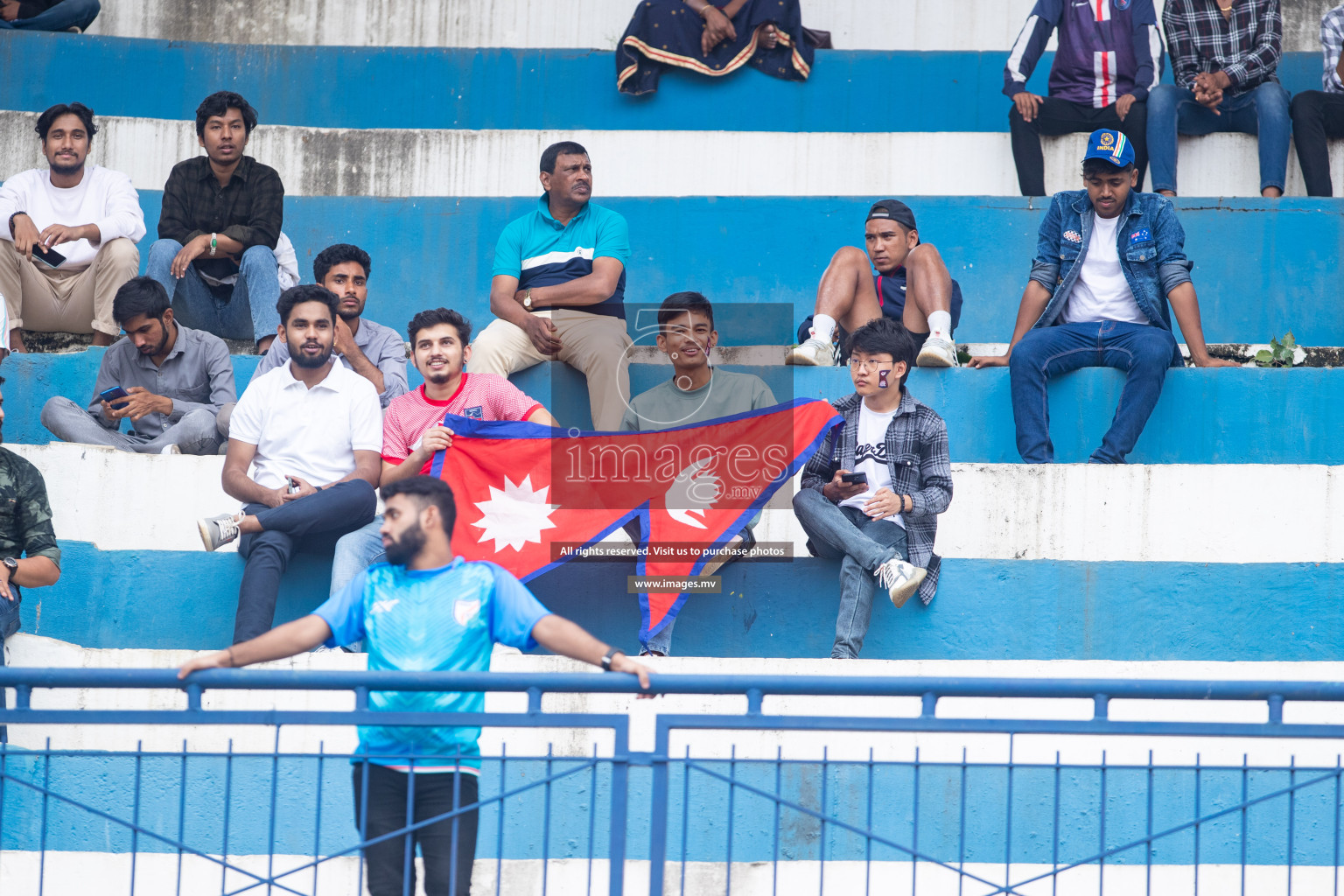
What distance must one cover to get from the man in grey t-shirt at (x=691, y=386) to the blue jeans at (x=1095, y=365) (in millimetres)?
1165

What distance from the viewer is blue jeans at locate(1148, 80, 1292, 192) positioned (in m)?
8.41

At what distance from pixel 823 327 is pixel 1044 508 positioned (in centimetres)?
138

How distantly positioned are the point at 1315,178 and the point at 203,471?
635 centimetres

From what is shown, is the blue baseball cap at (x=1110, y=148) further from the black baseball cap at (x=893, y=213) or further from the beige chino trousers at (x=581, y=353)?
the beige chino trousers at (x=581, y=353)

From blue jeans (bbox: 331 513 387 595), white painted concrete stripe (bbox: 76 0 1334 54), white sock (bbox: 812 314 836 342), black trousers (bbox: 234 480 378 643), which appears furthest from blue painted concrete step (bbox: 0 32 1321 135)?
blue jeans (bbox: 331 513 387 595)

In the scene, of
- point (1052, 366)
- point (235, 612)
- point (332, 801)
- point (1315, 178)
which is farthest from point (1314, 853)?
point (1315, 178)

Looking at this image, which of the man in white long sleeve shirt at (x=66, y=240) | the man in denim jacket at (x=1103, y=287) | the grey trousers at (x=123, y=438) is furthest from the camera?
the man in white long sleeve shirt at (x=66, y=240)

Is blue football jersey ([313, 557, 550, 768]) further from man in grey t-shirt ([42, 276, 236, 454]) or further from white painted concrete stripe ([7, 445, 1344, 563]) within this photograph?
man in grey t-shirt ([42, 276, 236, 454])

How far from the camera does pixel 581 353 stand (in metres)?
6.71

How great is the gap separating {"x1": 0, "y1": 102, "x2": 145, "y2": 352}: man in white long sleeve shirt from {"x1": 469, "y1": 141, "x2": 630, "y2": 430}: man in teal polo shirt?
1.99 metres

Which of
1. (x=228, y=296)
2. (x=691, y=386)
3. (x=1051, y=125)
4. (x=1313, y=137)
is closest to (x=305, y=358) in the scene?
(x=691, y=386)

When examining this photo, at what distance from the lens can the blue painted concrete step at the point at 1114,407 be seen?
6805mm

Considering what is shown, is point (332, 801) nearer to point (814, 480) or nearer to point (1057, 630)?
point (814, 480)

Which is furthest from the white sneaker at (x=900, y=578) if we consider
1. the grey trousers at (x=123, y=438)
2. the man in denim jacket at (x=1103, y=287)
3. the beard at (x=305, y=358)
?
the grey trousers at (x=123, y=438)
